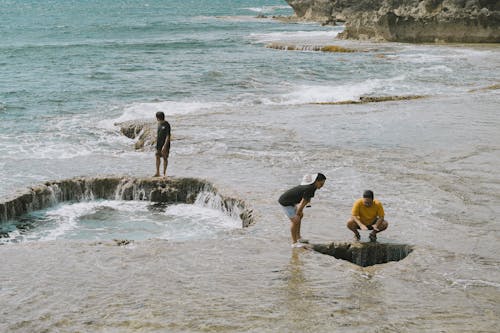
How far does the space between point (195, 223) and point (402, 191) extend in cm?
439

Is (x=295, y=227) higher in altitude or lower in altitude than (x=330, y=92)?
lower

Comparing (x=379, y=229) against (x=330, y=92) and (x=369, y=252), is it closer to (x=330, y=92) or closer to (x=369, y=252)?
(x=369, y=252)

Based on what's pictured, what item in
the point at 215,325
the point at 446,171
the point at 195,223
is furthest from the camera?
the point at 446,171

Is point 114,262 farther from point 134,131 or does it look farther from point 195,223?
point 134,131

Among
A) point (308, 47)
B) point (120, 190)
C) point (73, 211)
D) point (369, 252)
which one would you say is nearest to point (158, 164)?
point (120, 190)

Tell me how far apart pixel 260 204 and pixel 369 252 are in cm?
295

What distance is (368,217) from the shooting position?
10352 mm

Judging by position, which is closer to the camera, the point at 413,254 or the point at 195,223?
the point at 413,254

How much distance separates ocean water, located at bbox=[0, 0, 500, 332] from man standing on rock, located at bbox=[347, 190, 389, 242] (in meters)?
0.62

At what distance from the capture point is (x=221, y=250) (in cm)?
1036

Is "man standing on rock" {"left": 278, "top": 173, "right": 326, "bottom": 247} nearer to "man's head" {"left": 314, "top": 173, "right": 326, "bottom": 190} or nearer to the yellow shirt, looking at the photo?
"man's head" {"left": 314, "top": 173, "right": 326, "bottom": 190}

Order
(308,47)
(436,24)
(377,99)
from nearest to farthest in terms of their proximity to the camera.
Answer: (377,99), (308,47), (436,24)

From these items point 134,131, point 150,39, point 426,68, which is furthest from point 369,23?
point 134,131

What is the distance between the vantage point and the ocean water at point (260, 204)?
8.24 m
